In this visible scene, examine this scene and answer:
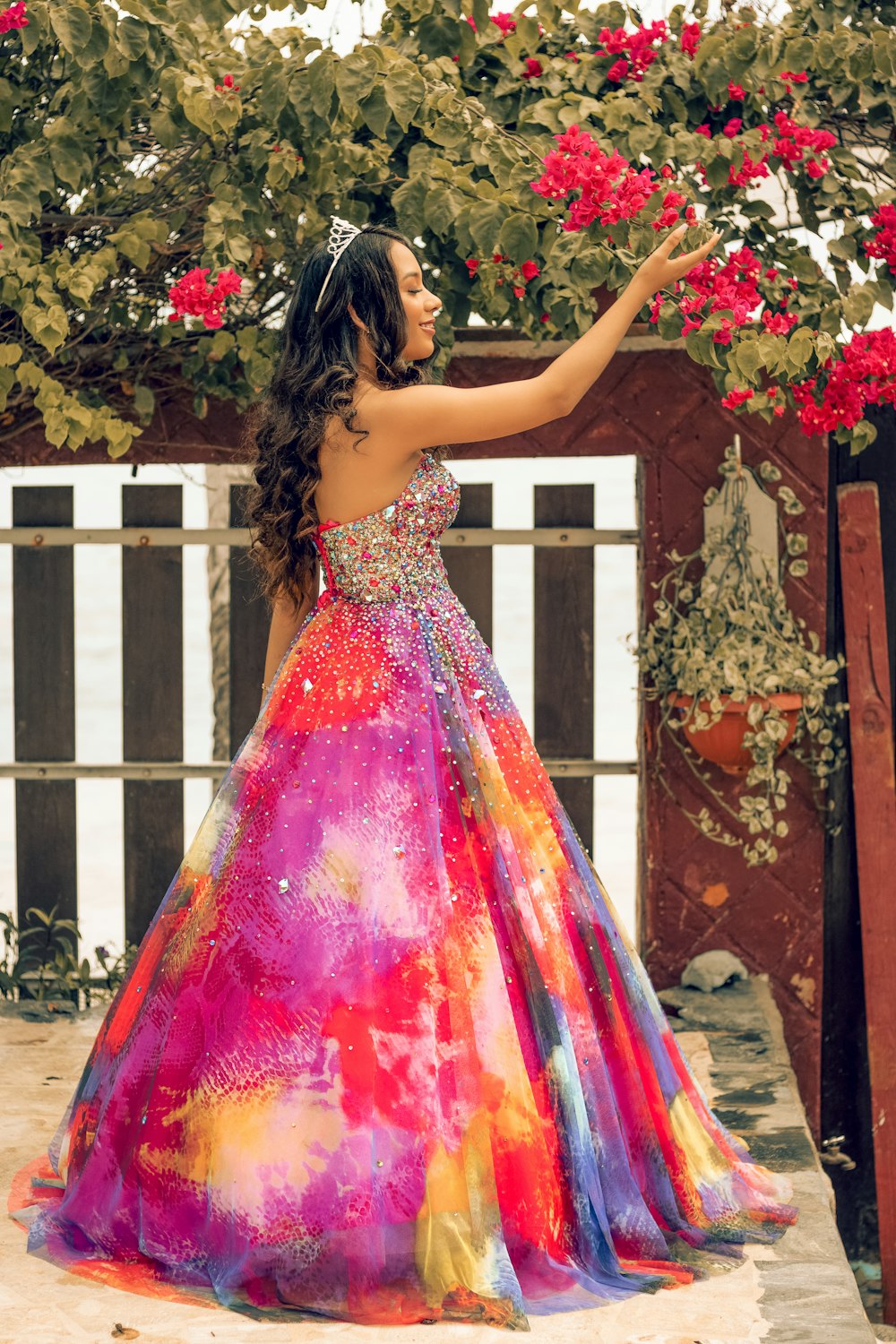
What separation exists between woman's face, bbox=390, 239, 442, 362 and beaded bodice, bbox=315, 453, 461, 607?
204 mm

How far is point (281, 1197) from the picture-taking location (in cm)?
269

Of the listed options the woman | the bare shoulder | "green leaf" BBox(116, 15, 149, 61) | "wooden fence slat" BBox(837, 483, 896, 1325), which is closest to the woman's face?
the woman

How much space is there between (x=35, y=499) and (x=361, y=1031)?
2.69m

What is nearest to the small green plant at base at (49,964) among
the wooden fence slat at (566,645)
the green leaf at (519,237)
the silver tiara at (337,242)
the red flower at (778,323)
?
the wooden fence slat at (566,645)

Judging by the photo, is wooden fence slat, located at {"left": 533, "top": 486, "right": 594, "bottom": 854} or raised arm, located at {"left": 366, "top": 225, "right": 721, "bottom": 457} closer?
raised arm, located at {"left": 366, "top": 225, "right": 721, "bottom": 457}

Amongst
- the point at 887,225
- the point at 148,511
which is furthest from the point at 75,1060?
the point at 887,225

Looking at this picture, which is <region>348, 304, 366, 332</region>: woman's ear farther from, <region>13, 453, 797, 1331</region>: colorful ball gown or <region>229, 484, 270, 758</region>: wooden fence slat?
<region>229, 484, 270, 758</region>: wooden fence slat

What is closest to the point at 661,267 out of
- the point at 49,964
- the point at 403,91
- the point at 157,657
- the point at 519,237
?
the point at 519,237

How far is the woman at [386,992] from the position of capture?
105 inches

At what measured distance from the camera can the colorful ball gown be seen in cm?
268

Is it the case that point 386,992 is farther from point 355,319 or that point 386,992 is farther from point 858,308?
point 858,308

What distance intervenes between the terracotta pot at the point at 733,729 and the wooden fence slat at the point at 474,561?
2.40 feet

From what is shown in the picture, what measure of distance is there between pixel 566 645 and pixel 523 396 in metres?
2.14

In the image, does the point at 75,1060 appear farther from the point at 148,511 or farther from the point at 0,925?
the point at 148,511
